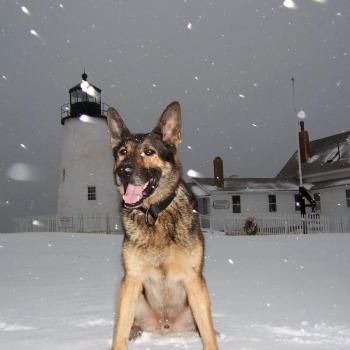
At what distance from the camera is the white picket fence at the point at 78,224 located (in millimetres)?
26891

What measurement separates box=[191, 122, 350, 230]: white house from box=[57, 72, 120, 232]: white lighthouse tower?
7.34m

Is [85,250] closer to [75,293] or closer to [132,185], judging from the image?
[75,293]

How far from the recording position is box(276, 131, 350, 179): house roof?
102ft

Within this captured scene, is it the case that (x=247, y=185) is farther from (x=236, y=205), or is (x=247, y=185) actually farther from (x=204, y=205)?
(x=204, y=205)

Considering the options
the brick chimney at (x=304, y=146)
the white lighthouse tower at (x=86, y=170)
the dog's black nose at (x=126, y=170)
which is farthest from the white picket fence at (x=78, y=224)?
the dog's black nose at (x=126, y=170)

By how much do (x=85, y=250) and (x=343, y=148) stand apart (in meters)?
24.8

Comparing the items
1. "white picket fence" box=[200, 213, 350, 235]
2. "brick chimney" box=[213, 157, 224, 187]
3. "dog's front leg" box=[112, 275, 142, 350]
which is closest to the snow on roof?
"brick chimney" box=[213, 157, 224, 187]

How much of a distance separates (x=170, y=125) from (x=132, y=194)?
0.88 m

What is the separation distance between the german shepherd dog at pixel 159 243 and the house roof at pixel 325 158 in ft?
95.7

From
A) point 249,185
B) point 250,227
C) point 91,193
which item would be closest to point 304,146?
point 249,185

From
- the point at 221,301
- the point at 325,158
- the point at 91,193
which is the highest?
the point at 325,158

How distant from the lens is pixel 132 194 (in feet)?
11.9

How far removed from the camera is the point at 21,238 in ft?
56.4

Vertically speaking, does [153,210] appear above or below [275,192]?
below
